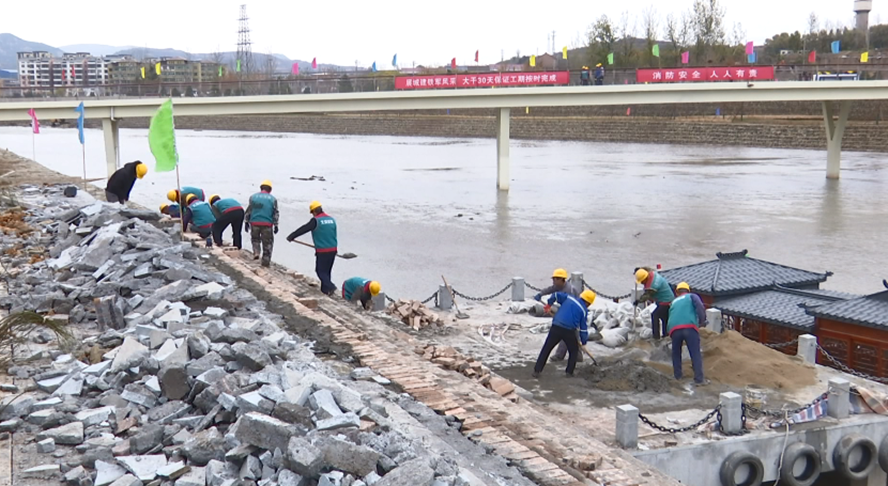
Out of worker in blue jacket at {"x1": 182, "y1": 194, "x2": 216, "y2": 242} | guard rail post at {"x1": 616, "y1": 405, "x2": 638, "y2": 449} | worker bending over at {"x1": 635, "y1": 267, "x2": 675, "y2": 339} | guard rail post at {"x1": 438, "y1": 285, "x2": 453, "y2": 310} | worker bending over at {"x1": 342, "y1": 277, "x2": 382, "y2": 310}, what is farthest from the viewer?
worker in blue jacket at {"x1": 182, "y1": 194, "x2": 216, "y2": 242}

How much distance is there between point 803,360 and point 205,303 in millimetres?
7330

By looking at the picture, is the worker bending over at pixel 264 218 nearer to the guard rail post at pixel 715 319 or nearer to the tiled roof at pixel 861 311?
the guard rail post at pixel 715 319

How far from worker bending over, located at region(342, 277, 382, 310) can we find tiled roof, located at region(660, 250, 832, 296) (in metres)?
4.63

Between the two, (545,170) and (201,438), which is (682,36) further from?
(201,438)

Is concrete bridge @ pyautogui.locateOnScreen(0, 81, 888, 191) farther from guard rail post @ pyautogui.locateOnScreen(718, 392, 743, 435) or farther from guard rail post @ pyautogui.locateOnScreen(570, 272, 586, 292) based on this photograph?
guard rail post @ pyautogui.locateOnScreen(718, 392, 743, 435)

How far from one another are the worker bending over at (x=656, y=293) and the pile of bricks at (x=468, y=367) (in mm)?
3192

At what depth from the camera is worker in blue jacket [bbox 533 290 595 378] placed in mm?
10789

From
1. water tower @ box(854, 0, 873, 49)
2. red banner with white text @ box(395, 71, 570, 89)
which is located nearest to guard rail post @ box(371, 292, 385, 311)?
red banner with white text @ box(395, 71, 570, 89)

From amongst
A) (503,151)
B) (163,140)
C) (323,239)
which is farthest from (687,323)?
(503,151)

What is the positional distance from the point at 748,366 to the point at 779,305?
264cm

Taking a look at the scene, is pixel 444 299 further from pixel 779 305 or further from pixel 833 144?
pixel 833 144

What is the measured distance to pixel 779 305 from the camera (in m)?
13.7

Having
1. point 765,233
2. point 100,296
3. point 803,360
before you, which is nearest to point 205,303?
point 100,296

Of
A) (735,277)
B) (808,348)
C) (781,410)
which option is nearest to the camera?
(781,410)
